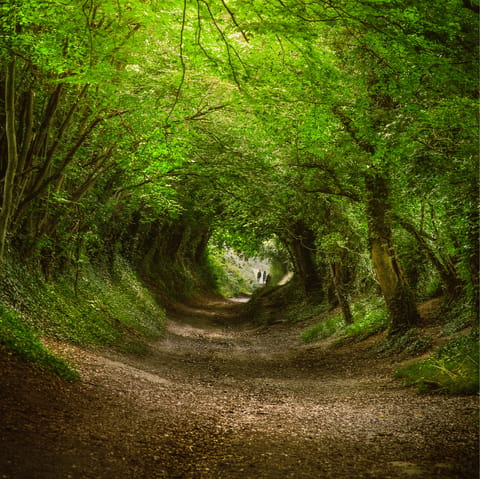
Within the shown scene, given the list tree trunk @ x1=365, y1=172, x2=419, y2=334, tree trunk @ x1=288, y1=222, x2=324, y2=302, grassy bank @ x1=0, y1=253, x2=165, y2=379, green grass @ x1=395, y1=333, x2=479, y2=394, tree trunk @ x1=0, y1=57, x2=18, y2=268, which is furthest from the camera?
tree trunk @ x1=288, y1=222, x2=324, y2=302

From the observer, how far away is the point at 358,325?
18.0m

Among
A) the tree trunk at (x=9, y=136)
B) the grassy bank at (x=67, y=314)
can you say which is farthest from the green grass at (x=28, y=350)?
the tree trunk at (x=9, y=136)

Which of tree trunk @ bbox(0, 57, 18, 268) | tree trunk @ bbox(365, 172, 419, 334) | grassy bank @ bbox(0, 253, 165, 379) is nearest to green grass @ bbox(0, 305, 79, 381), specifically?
grassy bank @ bbox(0, 253, 165, 379)

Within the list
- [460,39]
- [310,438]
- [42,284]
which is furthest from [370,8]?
[42,284]

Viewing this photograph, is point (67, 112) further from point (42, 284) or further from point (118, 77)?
point (42, 284)

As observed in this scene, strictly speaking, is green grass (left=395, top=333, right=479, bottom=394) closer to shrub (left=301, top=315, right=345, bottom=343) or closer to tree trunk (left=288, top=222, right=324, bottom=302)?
shrub (left=301, top=315, right=345, bottom=343)

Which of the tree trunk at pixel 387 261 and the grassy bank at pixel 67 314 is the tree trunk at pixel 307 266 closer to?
the grassy bank at pixel 67 314

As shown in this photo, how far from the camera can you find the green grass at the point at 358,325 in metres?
17.1

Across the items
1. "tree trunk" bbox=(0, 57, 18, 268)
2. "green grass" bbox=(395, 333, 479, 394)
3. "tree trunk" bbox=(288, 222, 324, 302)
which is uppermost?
"tree trunk" bbox=(0, 57, 18, 268)

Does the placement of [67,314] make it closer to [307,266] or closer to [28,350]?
[28,350]

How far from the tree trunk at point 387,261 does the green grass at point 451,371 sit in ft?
13.3

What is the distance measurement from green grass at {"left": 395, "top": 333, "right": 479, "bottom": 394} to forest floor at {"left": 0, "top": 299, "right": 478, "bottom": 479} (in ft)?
1.07

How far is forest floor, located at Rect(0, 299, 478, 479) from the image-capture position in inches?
211

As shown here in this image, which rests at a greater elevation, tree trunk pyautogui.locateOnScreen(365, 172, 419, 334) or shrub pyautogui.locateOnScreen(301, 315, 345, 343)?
tree trunk pyautogui.locateOnScreen(365, 172, 419, 334)
